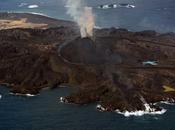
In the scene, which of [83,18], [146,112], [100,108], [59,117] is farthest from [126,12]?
[59,117]

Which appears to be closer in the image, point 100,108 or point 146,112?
point 146,112

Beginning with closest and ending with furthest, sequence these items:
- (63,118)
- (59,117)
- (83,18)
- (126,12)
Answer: (63,118)
(59,117)
(83,18)
(126,12)

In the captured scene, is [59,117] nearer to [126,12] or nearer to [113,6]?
[126,12]

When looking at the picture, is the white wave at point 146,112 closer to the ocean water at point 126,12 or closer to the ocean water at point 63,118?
the ocean water at point 63,118

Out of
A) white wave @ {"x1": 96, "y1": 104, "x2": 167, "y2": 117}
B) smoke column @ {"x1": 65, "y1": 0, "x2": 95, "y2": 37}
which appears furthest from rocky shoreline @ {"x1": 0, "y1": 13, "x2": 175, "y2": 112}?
smoke column @ {"x1": 65, "y1": 0, "x2": 95, "y2": 37}

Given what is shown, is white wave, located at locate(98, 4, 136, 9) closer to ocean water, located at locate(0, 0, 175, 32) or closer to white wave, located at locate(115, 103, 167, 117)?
ocean water, located at locate(0, 0, 175, 32)

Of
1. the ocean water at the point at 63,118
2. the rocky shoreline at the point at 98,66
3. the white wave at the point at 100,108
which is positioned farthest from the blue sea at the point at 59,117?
the rocky shoreline at the point at 98,66

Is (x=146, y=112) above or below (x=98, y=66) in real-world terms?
below
